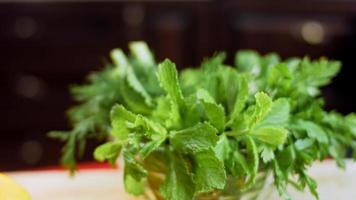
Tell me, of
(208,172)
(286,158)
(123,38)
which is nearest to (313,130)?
(286,158)

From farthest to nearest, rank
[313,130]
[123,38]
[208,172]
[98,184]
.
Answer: [123,38], [98,184], [313,130], [208,172]

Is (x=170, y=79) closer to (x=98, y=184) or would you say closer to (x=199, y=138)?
(x=199, y=138)

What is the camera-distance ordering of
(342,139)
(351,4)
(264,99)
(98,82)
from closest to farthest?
(264,99)
(342,139)
(98,82)
(351,4)

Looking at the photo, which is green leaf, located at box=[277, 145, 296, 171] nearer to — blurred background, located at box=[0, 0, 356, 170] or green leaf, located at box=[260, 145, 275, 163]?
green leaf, located at box=[260, 145, 275, 163]

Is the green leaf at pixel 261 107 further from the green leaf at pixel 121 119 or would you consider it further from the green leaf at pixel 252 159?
the green leaf at pixel 121 119

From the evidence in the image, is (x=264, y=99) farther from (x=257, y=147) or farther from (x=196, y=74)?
(x=196, y=74)

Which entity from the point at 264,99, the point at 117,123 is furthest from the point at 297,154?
the point at 117,123

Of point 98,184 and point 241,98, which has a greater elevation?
point 241,98
